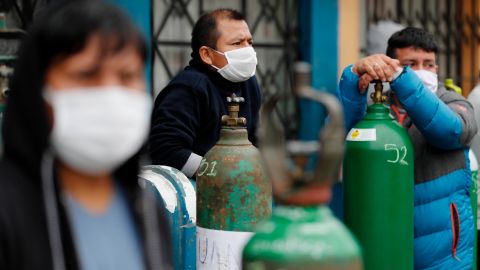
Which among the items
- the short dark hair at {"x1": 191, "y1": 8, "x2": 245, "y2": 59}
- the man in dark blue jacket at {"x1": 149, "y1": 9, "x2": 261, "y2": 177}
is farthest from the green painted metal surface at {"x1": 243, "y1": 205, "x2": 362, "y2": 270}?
the short dark hair at {"x1": 191, "y1": 8, "x2": 245, "y2": 59}

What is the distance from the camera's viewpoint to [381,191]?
13.6ft

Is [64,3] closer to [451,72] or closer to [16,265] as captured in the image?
[16,265]

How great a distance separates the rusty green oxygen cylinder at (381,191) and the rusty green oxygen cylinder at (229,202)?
28.5 inches

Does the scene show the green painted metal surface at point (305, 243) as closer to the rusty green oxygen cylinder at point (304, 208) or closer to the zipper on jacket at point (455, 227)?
the rusty green oxygen cylinder at point (304, 208)

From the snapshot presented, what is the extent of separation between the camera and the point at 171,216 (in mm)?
3607

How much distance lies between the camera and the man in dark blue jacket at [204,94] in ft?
13.3

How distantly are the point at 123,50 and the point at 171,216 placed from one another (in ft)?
5.69

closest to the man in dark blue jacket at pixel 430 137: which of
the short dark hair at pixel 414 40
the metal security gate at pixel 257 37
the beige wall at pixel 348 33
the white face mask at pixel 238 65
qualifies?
the short dark hair at pixel 414 40

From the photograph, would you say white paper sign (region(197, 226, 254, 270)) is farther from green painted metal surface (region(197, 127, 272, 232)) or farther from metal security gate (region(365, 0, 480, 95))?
metal security gate (region(365, 0, 480, 95))

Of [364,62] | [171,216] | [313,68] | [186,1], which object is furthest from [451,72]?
[171,216]

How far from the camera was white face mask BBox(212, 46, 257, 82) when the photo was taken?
13.8 ft

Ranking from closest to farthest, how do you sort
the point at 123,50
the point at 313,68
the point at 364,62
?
the point at 123,50
the point at 364,62
the point at 313,68

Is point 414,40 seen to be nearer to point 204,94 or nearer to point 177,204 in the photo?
point 204,94

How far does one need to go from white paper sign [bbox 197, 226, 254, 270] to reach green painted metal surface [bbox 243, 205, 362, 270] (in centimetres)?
131
